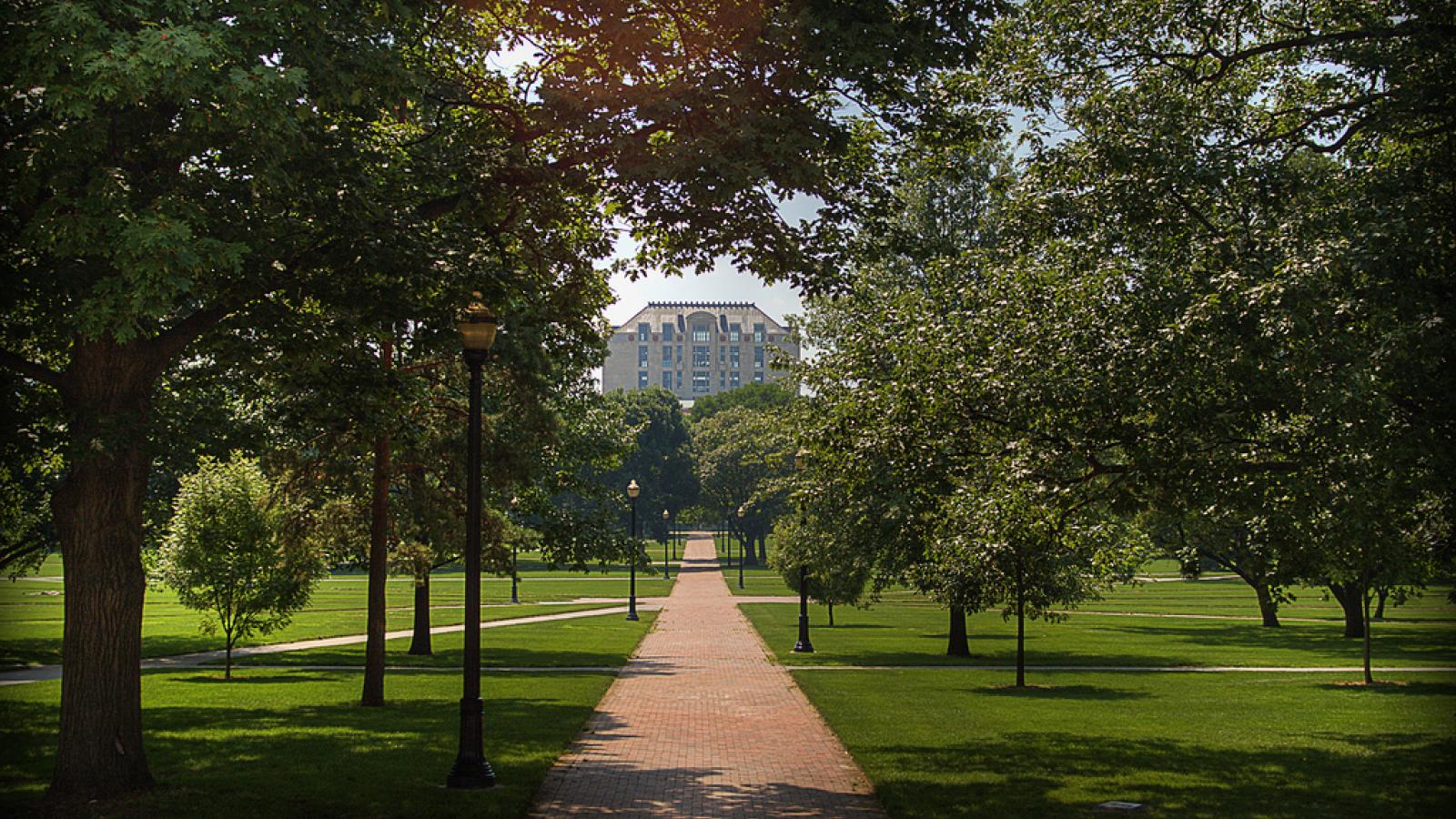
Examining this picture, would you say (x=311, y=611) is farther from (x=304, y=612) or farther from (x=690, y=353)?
(x=690, y=353)

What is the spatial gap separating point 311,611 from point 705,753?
35.2 metres

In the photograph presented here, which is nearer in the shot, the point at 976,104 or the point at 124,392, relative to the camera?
the point at 124,392

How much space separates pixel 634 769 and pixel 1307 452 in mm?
8030

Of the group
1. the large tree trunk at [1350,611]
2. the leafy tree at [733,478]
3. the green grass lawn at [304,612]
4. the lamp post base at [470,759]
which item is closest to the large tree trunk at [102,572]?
the lamp post base at [470,759]

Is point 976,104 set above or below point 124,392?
above

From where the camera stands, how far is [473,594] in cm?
1210

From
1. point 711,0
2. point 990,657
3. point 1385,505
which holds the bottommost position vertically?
point 990,657

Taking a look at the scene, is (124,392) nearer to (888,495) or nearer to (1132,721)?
(1132,721)

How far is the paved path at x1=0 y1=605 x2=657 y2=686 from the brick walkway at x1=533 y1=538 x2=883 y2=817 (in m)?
7.96

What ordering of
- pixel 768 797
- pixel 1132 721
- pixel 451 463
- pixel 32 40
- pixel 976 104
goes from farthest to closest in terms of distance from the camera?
pixel 451 463
pixel 1132 721
pixel 976 104
pixel 768 797
pixel 32 40

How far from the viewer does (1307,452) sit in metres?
12.1

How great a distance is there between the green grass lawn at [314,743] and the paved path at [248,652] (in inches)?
80.0

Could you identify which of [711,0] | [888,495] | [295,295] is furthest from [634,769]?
[888,495]

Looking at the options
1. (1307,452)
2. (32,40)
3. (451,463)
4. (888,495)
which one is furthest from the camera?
(888,495)
